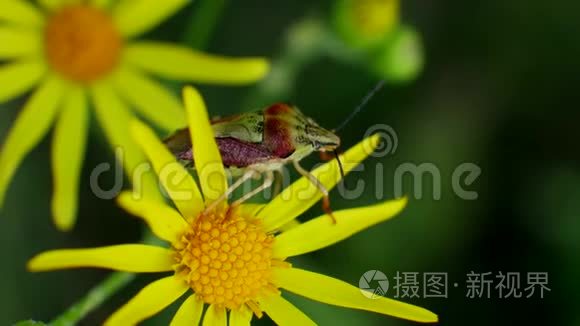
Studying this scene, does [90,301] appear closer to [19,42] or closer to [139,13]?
[19,42]

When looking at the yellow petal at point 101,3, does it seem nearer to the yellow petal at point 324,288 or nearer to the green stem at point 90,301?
the green stem at point 90,301

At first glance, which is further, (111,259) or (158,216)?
(158,216)

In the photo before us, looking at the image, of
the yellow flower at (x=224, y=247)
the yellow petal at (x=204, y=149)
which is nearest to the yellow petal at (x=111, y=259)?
the yellow flower at (x=224, y=247)

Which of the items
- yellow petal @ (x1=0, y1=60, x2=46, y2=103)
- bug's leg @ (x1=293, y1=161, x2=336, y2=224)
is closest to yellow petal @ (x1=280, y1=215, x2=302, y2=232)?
bug's leg @ (x1=293, y1=161, x2=336, y2=224)

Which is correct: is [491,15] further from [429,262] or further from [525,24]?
[429,262]

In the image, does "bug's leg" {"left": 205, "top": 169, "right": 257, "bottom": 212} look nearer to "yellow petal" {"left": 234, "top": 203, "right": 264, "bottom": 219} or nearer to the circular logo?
"yellow petal" {"left": 234, "top": 203, "right": 264, "bottom": 219}

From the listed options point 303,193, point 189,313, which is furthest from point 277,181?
point 189,313

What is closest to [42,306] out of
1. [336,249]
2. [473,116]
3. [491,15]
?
[336,249]
